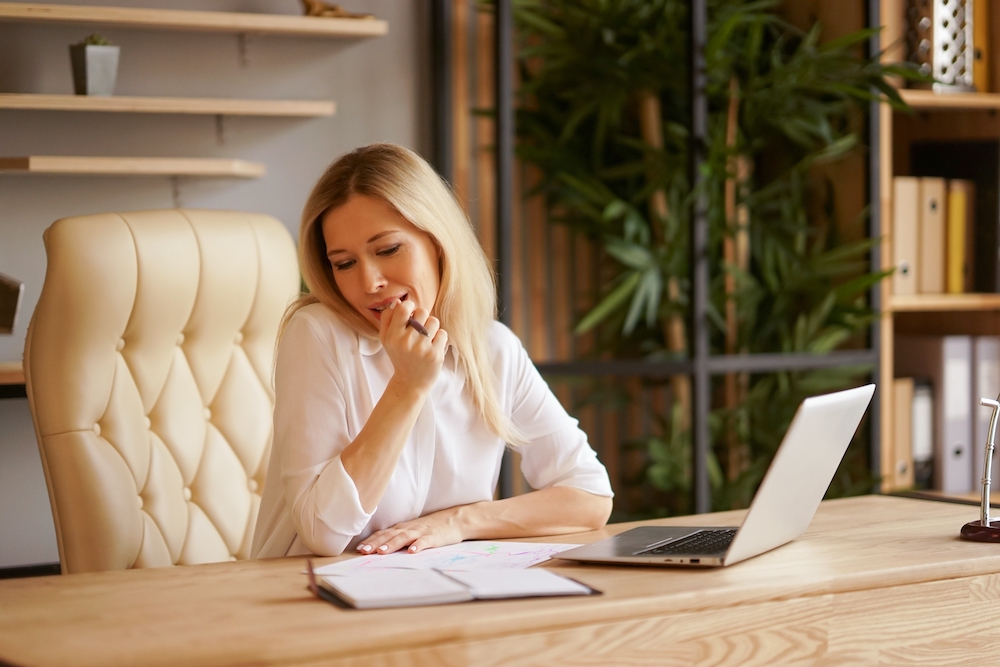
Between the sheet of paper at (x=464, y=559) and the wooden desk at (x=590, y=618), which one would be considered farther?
the sheet of paper at (x=464, y=559)

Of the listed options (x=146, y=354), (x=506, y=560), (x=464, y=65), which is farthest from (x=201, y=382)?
(x=464, y=65)

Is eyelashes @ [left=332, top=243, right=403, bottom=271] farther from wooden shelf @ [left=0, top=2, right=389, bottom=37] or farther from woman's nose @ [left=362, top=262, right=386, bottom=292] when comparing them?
wooden shelf @ [left=0, top=2, right=389, bottom=37]

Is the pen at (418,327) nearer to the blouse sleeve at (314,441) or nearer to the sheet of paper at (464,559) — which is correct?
the blouse sleeve at (314,441)

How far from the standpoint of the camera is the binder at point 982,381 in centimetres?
303

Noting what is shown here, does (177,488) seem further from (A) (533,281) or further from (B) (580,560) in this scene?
(A) (533,281)

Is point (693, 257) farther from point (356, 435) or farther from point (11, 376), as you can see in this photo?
point (11, 376)

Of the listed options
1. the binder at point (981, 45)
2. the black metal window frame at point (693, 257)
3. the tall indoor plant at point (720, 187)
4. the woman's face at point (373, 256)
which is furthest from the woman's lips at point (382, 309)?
the binder at point (981, 45)

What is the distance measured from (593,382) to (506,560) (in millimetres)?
1940

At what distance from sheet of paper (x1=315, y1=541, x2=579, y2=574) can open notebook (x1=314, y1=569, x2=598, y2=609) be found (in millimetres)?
74

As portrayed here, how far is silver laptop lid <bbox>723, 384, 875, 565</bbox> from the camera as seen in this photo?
1.21m

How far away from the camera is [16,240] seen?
2.54m

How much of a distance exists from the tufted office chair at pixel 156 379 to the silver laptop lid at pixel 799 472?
3.38 ft

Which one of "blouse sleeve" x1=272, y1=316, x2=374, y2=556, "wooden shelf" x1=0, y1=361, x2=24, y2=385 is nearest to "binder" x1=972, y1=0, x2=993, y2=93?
"blouse sleeve" x1=272, y1=316, x2=374, y2=556

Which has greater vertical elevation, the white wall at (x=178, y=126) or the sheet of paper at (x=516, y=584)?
the white wall at (x=178, y=126)
